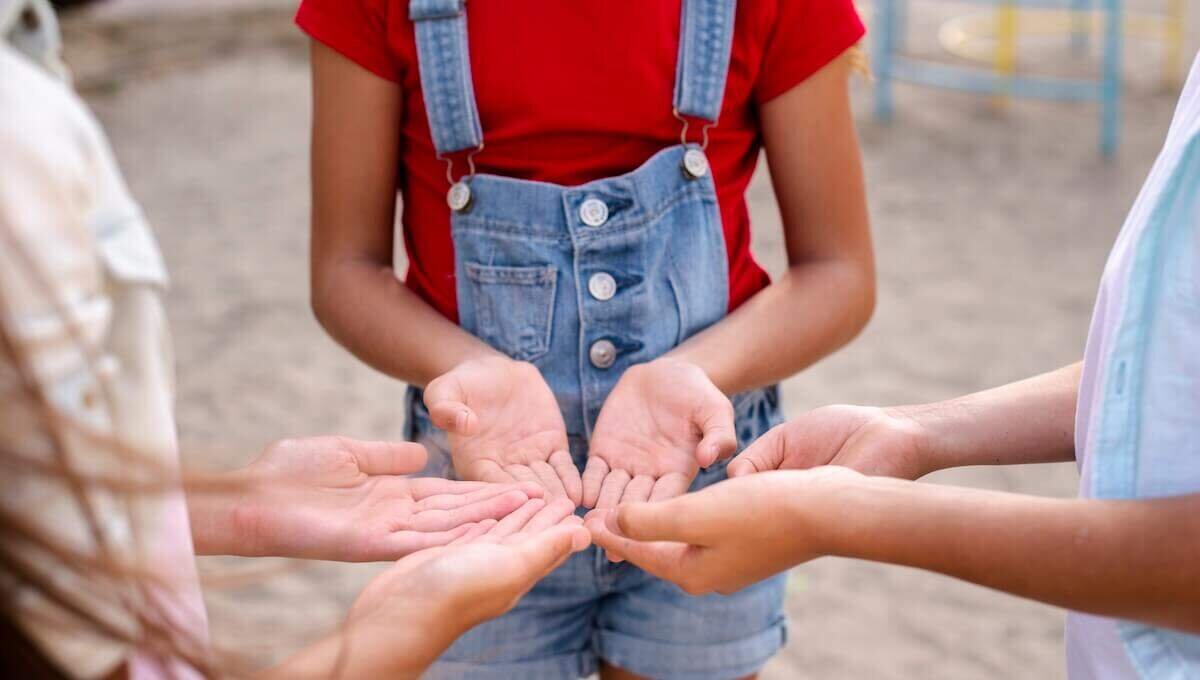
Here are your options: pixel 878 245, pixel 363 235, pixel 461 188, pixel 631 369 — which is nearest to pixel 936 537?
pixel 631 369

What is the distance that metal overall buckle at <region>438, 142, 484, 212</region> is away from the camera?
132 cm

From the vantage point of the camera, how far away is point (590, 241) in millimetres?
A: 1316

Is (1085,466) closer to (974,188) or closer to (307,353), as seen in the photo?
(307,353)

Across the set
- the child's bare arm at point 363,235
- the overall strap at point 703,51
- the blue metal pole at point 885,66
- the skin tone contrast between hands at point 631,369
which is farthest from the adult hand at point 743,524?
the blue metal pole at point 885,66

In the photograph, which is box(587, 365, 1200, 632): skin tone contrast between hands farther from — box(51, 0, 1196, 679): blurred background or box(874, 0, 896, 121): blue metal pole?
box(874, 0, 896, 121): blue metal pole

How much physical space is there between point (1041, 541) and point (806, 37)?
61 centimetres

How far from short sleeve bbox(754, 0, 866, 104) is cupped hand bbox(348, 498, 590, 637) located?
1.77 feet

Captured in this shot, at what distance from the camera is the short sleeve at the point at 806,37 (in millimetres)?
1313

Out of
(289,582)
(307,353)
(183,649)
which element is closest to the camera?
(183,649)

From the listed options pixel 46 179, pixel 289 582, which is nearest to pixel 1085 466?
pixel 46 179

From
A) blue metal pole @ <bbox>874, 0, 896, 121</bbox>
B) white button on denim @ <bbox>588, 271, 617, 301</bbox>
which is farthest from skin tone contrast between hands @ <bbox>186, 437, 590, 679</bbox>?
blue metal pole @ <bbox>874, 0, 896, 121</bbox>

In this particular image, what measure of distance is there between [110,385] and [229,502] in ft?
0.86

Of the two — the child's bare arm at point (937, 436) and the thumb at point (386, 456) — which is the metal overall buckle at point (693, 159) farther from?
the thumb at point (386, 456)

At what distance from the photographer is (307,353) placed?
12.3 feet
